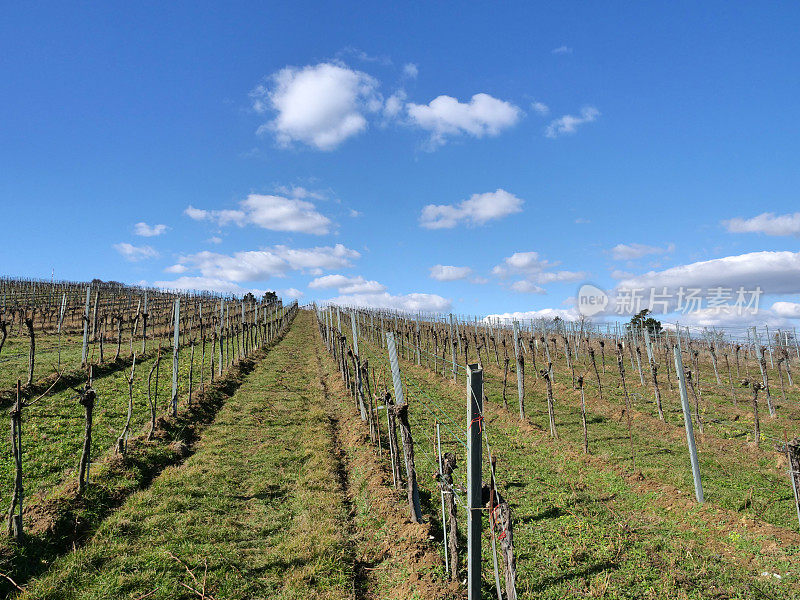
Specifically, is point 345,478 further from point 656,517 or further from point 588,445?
point 588,445

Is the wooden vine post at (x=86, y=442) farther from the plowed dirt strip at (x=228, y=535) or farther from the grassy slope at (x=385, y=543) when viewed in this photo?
the grassy slope at (x=385, y=543)

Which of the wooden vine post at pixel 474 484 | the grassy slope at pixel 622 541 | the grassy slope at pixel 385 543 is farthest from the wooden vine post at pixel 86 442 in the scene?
the wooden vine post at pixel 474 484

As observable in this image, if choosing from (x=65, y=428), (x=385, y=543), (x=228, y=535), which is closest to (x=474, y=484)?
(x=385, y=543)

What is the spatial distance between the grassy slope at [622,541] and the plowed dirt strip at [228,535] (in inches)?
69.5

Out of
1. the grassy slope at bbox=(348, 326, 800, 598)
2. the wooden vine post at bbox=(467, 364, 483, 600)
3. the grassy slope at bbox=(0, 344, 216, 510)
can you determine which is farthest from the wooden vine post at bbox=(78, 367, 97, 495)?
the wooden vine post at bbox=(467, 364, 483, 600)

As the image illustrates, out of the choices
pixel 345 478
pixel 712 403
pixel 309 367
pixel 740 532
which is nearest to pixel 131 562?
pixel 345 478

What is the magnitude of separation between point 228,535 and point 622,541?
5.25m

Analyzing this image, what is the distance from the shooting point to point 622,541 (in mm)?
5465

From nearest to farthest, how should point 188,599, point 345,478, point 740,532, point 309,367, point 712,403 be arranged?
point 188,599 < point 740,532 < point 345,478 < point 712,403 < point 309,367

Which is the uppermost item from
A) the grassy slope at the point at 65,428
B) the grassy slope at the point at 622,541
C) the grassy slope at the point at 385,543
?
the grassy slope at the point at 65,428

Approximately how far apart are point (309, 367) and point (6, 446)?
12849mm

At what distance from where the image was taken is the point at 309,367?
20531 mm

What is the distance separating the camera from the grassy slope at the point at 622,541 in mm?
4668

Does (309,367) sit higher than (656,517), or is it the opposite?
(309,367)
